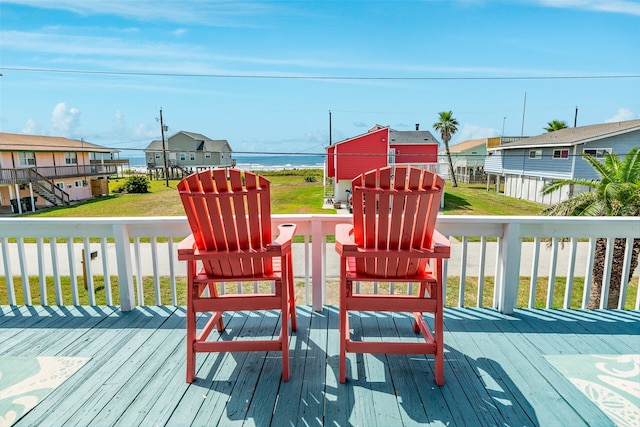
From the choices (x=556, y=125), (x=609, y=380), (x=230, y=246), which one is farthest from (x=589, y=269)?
(x=556, y=125)

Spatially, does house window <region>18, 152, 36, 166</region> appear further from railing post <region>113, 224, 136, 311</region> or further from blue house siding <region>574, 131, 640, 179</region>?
blue house siding <region>574, 131, 640, 179</region>

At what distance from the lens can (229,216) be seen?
1.64 m

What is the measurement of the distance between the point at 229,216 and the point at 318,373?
92 centimetres

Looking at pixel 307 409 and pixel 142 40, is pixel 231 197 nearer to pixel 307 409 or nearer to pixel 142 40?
pixel 307 409

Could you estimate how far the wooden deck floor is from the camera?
4.85ft

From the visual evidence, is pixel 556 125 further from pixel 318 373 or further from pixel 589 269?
pixel 318 373

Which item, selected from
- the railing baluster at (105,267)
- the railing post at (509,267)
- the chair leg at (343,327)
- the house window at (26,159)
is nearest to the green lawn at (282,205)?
the house window at (26,159)

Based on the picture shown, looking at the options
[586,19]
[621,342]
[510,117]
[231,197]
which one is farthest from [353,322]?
[510,117]

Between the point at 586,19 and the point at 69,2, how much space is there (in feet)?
44.3

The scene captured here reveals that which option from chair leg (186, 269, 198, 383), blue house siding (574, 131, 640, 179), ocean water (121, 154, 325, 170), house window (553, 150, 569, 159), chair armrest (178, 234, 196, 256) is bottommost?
chair leg (186, 269, 198, 383)

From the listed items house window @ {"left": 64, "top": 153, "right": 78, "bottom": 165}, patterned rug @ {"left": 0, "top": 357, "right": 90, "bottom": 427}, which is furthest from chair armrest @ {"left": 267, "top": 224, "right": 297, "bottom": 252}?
house window @ {"left": 64, "top": 153, "right": 78, "bottom": 165}

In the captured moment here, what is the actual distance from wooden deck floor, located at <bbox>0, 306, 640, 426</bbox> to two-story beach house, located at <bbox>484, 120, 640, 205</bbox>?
32.4 ft

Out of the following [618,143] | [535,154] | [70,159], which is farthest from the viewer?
[70,159]

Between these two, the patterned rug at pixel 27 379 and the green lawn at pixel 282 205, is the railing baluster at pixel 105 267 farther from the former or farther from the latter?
the green lawn at pixel 282 205
